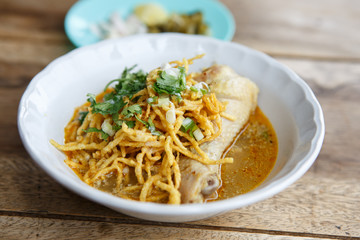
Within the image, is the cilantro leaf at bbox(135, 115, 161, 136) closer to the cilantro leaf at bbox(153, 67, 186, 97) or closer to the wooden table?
the cilantro leaf at bbox(153, 67, 186, 97)

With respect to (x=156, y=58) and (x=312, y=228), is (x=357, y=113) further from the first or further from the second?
(x=156, y=58)

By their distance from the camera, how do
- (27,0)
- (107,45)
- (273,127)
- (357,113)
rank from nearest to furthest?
(273,127) < (107,45) < (357,113) < (27,0)

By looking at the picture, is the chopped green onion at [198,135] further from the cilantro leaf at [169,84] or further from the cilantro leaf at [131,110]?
the cilantro leaf at [131,110]

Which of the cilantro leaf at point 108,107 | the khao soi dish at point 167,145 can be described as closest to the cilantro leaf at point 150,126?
the khao soi dish at point 167,145

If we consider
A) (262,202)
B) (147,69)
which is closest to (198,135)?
(262,202)

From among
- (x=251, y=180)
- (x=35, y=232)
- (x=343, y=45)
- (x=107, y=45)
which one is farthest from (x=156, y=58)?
(x=343, y=45)

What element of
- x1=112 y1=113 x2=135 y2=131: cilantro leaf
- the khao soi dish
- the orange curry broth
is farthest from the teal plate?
x1=112 y1=113 x2=135 y2=131: cilantro leaf
